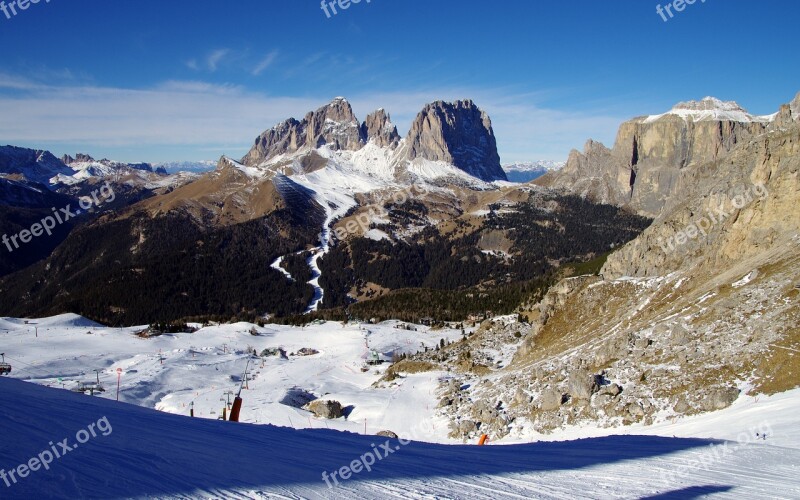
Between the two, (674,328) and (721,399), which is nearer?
(721,399)

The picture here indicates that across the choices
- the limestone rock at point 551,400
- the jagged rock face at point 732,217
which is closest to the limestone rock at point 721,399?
the limestone rock at point 551,400

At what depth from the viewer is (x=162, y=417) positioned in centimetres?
1482

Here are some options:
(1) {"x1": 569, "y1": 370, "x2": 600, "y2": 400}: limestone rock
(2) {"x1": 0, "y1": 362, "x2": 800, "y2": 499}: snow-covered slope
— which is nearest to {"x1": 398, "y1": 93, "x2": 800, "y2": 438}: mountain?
(1) {"x1": 569, "y1": 370, "x2": 600, "y2": 400}: limestone rock

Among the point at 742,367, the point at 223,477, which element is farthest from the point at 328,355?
the point at 223,477

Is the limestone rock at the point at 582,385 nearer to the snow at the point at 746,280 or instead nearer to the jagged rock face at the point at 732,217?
the snow at the point at 746,280

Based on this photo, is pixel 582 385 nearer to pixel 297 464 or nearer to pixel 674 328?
pixel 674 328

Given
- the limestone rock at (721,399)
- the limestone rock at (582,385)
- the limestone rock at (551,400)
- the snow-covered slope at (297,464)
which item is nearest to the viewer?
the snow-covered slope at (297,464)

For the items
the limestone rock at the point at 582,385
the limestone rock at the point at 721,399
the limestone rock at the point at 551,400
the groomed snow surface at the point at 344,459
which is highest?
the groomed snow surface at the point at 344,459

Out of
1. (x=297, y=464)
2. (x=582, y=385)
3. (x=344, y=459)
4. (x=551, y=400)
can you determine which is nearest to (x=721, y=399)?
(x=582, y=385)

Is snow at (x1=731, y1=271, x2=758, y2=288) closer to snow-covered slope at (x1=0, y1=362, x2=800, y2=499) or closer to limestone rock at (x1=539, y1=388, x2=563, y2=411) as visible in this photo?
limestone rock at (x1=539, y1=388, x2=563, y2=411)

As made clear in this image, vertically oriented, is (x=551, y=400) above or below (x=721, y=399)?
below

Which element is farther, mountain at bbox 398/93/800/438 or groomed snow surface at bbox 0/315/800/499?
mountain at bbox 398/93/800/438

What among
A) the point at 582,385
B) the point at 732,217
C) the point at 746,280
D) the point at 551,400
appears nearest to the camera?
the point at 582,385

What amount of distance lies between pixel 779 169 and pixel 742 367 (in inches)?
1106
